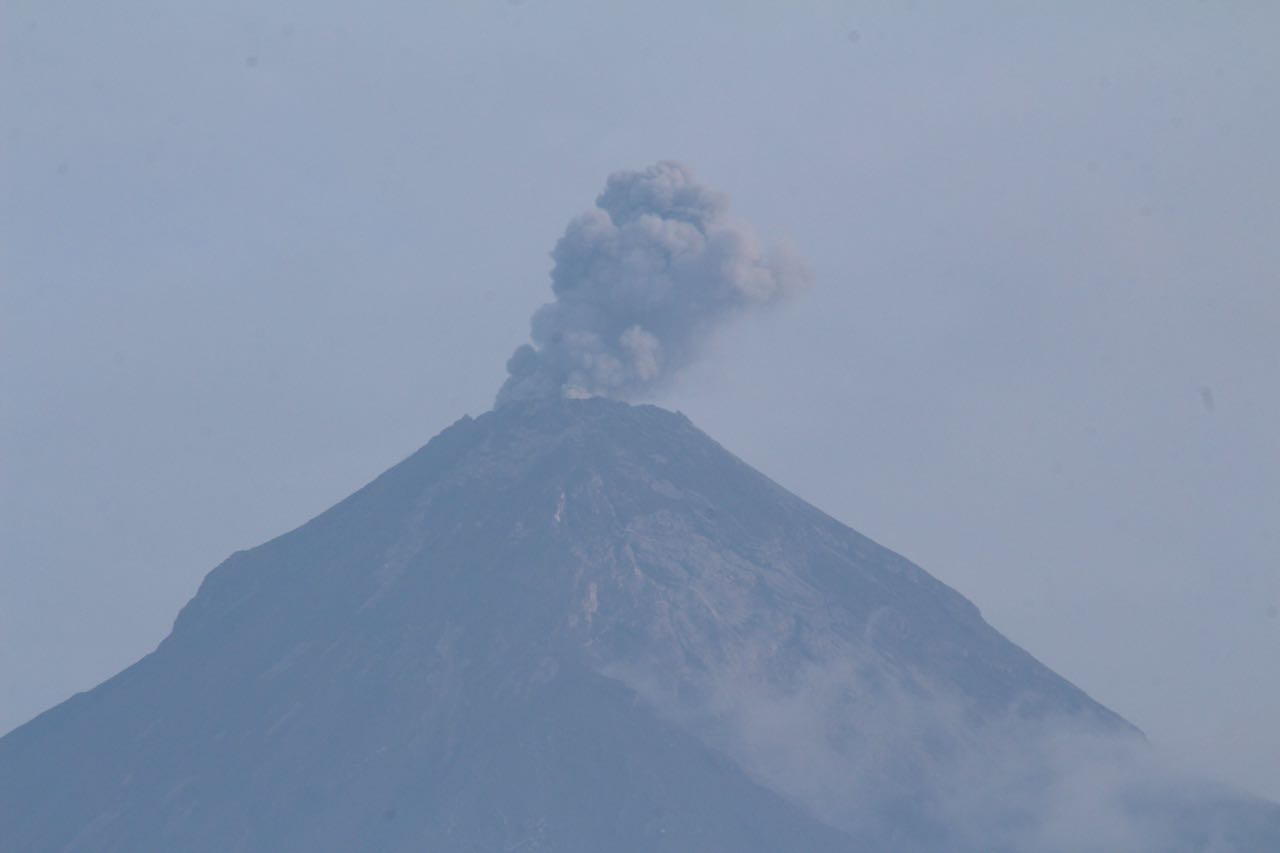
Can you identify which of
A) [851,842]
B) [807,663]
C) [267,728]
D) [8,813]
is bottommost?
[8,813]

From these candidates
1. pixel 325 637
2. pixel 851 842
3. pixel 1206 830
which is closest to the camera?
pixel 851 842

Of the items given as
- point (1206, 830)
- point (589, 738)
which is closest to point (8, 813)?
point (589, 738)

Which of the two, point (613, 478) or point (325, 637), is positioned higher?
point (613, 478)

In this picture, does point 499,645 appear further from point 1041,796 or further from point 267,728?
point 1041,796

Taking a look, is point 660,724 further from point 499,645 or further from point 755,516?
point 755,516

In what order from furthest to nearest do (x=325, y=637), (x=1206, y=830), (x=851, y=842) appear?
(x=325, y=637), (x=1206, y=830), (x=851, y=842)

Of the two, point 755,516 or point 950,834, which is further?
point 755,516

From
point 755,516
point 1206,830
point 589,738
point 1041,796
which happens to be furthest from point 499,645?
point 1206,830
